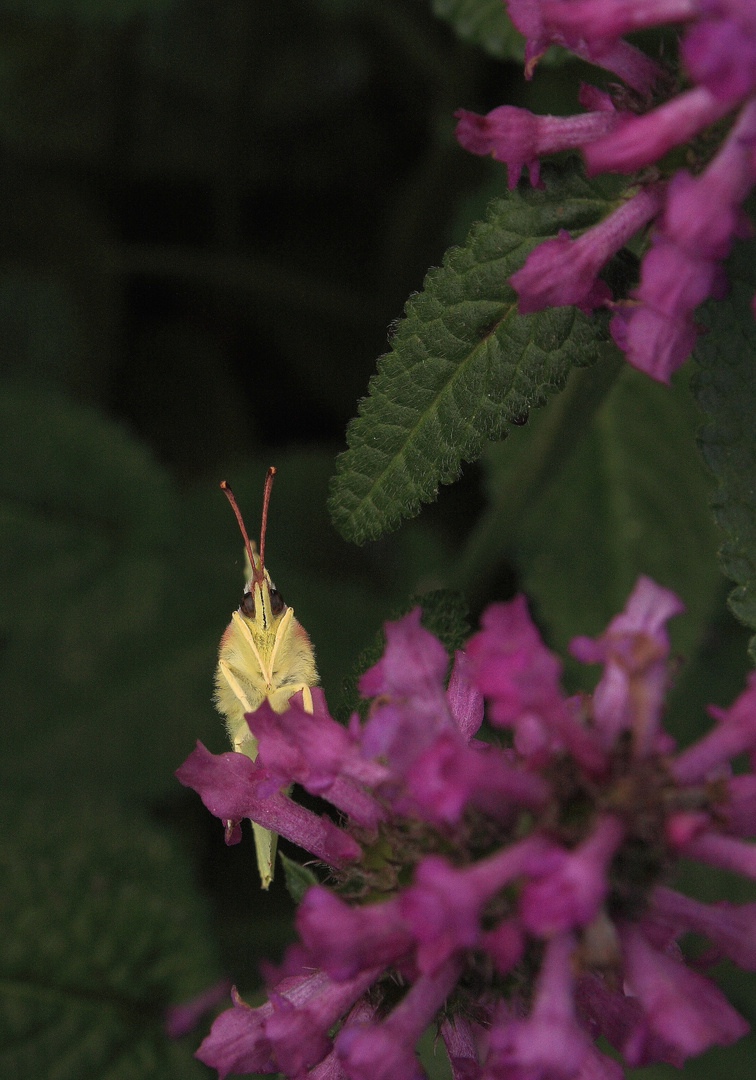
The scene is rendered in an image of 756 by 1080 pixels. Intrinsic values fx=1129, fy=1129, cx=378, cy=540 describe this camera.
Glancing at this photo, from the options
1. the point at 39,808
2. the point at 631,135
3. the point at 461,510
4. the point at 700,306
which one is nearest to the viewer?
the point at 631,135

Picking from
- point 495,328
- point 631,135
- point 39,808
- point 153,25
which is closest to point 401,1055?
point 495,328

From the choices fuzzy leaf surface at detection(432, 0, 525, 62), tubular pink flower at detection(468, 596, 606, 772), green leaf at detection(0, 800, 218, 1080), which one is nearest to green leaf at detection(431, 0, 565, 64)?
fuzzy leaf surface at detection(432, 0, 525, 62)

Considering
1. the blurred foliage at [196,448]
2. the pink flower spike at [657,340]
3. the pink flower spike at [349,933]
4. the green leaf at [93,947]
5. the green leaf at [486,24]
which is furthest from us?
the blurred foliage at [196,448]

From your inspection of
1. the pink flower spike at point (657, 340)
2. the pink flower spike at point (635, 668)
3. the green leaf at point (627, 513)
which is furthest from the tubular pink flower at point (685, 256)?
the green leaf at point (627, 513)

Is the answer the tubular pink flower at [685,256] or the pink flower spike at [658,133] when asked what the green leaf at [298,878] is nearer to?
the tubular pink flower at [685,256]

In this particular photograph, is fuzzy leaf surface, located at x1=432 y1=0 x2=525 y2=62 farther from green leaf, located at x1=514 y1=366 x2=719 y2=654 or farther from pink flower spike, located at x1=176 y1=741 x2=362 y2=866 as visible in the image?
pink flower spike, located at x1=176 y1=741 x2=362 y2=866

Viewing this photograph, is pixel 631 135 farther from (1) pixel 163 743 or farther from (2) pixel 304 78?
(2) pixel 304 78

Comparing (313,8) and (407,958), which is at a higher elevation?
(313,8)
